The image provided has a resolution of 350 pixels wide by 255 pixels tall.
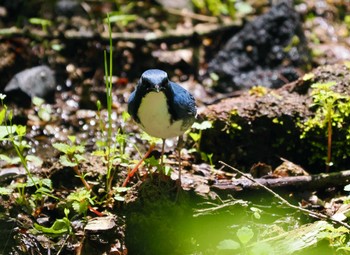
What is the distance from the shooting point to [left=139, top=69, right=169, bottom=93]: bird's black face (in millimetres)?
4529

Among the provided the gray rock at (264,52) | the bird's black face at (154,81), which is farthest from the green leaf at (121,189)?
the gray rock at (264,52)

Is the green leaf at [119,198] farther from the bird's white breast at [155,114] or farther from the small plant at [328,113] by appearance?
the small plant at [328,113]

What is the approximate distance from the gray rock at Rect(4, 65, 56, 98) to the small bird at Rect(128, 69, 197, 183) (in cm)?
274

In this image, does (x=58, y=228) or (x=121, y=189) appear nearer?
(x=58, y=228)

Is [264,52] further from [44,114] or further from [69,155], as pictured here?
[69,155]

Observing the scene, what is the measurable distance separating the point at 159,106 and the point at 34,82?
3.11 meters

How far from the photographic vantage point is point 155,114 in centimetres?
468

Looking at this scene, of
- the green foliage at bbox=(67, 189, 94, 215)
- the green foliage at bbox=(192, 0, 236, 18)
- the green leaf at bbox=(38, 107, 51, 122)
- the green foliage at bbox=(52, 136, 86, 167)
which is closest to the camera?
the green foliage at bbox=(67, 189, 94, 215)

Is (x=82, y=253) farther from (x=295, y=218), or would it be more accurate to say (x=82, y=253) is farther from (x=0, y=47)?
(x=0, y=47)

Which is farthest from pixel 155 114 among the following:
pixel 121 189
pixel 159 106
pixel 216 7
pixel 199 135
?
pixel 216 7

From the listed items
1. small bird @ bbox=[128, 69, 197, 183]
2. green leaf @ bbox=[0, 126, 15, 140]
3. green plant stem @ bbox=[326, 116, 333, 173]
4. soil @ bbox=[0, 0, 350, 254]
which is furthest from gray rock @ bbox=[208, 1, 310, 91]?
green leaf @ bbox=[0, 126, 15, 140]

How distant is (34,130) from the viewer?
6871 millimetres

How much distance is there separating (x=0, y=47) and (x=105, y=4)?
1848mm

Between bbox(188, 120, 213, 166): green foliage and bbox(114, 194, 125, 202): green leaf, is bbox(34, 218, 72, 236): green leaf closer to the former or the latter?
bbox(114, 194, 125, 202): green leaf
